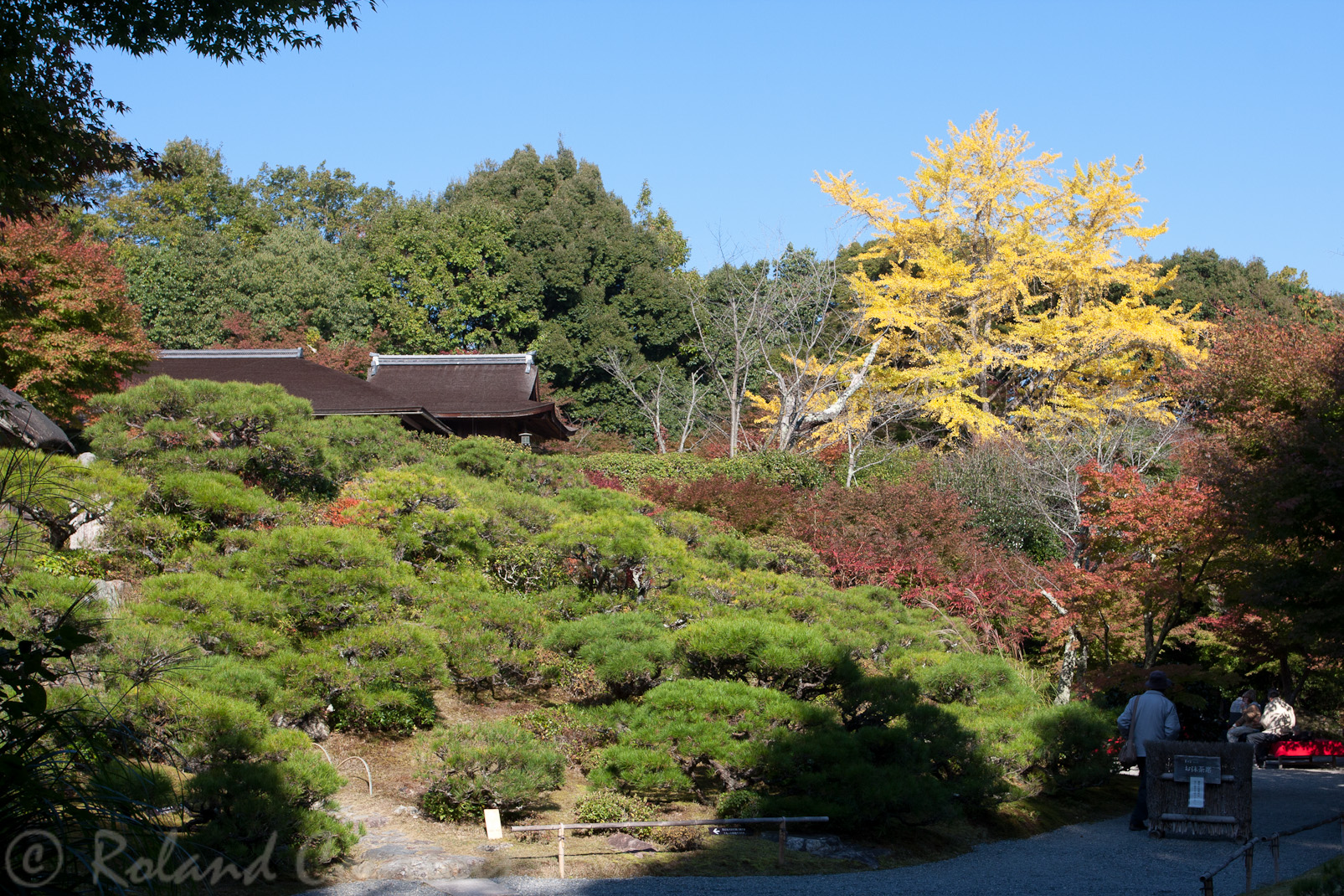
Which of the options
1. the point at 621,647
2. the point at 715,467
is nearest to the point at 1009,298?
the point at 715,467

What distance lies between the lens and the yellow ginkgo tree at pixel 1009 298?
20781 millimetres

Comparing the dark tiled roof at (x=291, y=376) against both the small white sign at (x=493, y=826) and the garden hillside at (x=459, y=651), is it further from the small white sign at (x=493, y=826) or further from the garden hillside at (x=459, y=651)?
the small white sign at (x=493, y=826)

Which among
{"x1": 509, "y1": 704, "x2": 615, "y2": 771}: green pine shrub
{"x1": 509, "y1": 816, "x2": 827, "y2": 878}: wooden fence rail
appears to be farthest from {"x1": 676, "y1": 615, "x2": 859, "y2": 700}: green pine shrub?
{"x1": 509, "y1": 816, "x2": 827, "y2": 878}: wooden fence rail

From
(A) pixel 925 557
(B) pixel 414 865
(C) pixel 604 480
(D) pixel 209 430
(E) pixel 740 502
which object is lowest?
(B) pixel 414 865

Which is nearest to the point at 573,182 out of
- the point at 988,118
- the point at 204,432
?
the point at 988,118

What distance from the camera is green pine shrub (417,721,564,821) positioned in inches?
226

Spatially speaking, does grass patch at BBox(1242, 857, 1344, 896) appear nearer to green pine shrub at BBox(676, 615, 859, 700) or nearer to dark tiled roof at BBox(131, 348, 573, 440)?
green pine shrub at BBox(676, 615, 859, 700)

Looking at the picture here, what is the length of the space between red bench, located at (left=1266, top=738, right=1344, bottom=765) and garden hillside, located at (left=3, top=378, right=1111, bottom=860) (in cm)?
243

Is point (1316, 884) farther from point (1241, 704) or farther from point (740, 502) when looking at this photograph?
point (740, 502)

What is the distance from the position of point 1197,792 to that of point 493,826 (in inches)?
174

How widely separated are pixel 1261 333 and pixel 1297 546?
181 cm

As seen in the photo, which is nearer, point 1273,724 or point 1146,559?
point 1273,724

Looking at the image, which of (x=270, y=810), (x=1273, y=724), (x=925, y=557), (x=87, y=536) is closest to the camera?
(x=270, y=810)

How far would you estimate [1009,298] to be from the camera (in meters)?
22.1
